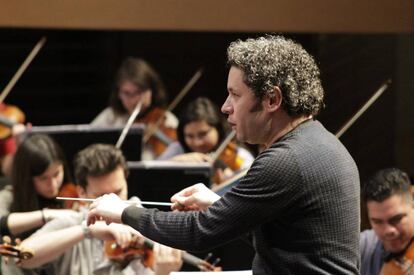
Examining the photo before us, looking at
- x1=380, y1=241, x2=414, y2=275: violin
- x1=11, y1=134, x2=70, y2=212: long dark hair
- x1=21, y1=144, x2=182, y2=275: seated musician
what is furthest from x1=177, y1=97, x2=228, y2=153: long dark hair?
x1=380, y1=241, x2=414, y2=275: violin

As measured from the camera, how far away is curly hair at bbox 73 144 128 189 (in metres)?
3.30

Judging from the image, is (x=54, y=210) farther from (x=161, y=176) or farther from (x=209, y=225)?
(x=209, y=225)

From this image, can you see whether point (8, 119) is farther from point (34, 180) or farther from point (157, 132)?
point (34, 180)

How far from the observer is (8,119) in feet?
17.1

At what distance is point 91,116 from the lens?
666 centimetres

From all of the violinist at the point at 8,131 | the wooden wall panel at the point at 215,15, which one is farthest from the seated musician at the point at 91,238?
the violinist at the point at 8,131

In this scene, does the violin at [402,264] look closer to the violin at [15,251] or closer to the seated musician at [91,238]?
the seated musician at [91,238]

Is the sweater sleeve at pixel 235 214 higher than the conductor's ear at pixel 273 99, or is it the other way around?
the conductor's ear at pixel 273 99

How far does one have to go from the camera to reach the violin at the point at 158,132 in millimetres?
5238

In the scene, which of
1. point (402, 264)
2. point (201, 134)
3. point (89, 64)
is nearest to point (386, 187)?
point (402, 264)

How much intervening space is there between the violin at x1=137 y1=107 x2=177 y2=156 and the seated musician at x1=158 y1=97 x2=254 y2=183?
424 millimetres

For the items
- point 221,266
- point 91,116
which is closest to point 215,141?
point 221,266

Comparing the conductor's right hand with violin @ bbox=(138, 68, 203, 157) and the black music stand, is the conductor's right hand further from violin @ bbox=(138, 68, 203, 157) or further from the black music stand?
violin @ bbox=(138, 68, 203, 157)

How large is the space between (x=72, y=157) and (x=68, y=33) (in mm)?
2610
